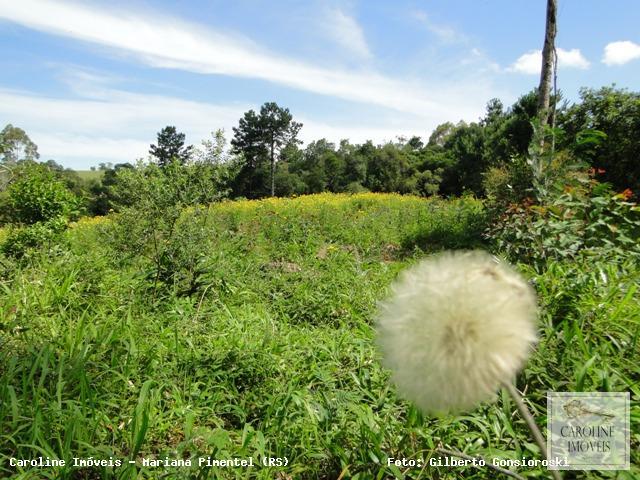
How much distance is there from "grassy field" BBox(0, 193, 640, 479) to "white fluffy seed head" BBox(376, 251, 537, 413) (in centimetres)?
74

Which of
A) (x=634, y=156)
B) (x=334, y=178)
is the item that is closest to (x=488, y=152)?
(x=634, y=156)

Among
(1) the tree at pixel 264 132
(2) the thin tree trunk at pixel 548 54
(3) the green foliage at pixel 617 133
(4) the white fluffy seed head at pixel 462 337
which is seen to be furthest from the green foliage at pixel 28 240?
(1) the tree at pixel 264 132

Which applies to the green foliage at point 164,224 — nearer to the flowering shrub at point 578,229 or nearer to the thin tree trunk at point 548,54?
the flowering shrub at point 578,229

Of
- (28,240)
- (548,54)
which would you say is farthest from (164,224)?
(548,54)

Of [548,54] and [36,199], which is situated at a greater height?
[548,54]

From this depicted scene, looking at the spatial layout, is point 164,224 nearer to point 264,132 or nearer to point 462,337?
point 462,337

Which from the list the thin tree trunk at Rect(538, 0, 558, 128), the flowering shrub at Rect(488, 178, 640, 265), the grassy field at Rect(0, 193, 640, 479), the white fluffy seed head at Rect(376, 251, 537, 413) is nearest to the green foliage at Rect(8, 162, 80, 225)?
the grassy field at Rect(0, 193, 640, 479)

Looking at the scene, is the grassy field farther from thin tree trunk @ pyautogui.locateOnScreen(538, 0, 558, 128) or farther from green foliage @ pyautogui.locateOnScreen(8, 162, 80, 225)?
thin tree trunk @ pyautogui.locateOnScreen(538, 0, 558, 128)

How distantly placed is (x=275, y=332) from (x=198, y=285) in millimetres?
1290

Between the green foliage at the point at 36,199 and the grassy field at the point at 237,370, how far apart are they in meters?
3.41

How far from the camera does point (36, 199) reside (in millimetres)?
7102

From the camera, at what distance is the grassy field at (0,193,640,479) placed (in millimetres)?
1815

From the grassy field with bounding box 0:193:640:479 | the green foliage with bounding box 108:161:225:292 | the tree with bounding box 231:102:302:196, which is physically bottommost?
the grassy field with bounding box 0:193:640:479

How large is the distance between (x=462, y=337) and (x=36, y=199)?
8.60 meters
